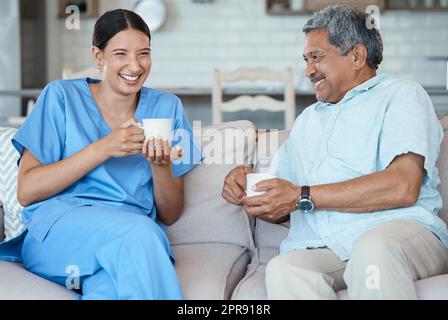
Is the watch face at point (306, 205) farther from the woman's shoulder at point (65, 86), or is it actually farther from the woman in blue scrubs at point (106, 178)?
the woman's shoulder at point (65, 86)

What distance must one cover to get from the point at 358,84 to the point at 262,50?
3466mm

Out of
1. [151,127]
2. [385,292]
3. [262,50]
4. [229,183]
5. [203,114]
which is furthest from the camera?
[262,50]

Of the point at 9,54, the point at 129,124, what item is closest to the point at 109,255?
the point at 129,124

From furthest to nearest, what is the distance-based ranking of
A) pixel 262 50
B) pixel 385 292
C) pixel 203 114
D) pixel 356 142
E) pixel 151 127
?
pixel 262 50 → pixel 203 114 → pixel 356 142 → pixel 151 127 → pixel 385 292

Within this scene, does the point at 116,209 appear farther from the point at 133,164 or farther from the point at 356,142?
the point at 356,142

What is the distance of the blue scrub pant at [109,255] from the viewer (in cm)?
159

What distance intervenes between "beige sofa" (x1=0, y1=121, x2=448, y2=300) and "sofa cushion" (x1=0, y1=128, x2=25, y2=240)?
8.4 inches

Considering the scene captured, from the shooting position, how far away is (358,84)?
6.45 ft

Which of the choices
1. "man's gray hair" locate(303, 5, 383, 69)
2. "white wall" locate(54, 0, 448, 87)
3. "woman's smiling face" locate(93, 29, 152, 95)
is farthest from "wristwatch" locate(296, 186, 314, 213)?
"white wall" locate(54, 0, 448, 87)

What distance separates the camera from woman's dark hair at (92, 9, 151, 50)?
190 cm

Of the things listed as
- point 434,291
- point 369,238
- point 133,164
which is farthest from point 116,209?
point 434,291

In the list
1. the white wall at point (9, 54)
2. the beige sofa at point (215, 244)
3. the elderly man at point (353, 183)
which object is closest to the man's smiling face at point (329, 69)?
the elderly man at point (353, 183)

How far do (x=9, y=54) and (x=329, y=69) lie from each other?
140 inches

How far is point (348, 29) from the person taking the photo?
6.36ft
